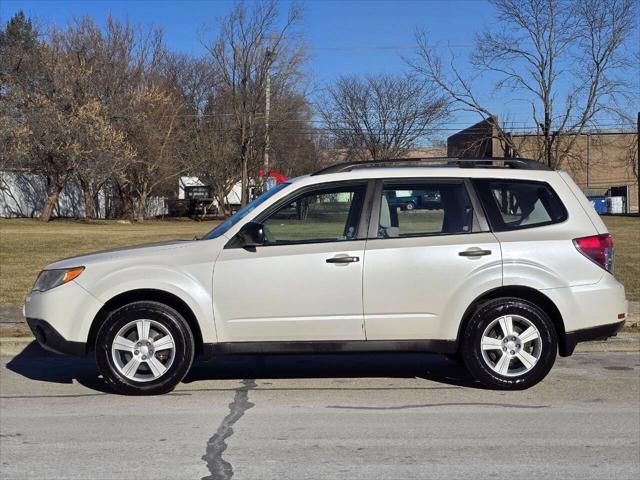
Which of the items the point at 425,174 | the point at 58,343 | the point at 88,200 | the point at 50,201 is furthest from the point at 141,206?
the point at 425,174

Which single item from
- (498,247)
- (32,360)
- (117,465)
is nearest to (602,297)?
(498,247)

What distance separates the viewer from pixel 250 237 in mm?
6109

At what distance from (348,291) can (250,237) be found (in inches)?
37.0

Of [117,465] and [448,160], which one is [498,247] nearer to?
[448,160]

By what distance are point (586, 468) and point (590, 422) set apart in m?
1.08

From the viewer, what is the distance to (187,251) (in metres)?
6.18

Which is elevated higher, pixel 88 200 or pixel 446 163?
pixel 88 200

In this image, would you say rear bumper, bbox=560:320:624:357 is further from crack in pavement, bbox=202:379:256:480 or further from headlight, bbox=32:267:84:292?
headlight, bbox=32:267:84:292

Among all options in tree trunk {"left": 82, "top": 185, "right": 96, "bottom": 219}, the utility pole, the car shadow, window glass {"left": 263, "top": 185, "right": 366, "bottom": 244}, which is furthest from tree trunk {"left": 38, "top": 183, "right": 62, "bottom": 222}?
window glass {"left": 263, "top": 185, "right": 366, "bottom": 244}

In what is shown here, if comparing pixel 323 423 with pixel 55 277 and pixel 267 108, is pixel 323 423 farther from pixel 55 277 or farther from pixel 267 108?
pixel 267 108

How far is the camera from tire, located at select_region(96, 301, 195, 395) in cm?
612

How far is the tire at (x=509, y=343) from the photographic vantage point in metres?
6.22

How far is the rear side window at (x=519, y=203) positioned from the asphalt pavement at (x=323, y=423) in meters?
1.52

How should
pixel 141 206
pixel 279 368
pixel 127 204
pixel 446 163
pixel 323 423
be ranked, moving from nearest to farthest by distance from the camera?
pixel 323 423 → pixel 446 163 → pixel 279 368 → pixel 141 206 → pixel 127 204
